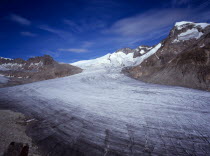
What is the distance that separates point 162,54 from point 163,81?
21.0ft

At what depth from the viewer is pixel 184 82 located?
8977 millimetres

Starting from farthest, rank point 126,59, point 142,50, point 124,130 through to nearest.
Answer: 1. point 126,59
2. point 142,50
3. point 124,130

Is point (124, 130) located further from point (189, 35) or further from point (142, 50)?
point (142, 50)

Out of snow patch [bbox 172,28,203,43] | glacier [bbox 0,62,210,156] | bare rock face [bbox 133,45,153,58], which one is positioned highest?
bare rock face [bbox 133,45,153,58]

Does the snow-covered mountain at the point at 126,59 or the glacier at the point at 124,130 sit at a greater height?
the snow-covered mountain at the point at 126,59

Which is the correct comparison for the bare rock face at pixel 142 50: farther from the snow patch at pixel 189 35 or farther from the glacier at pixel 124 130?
the glacier at pixel 124 130

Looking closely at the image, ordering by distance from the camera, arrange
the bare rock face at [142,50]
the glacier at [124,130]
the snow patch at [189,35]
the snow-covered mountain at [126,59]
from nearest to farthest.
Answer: the glacier at [124,130] < the snow patch at [189,35] < the snow-covered mountain at [126,59] < the bare rock face at [142,50]

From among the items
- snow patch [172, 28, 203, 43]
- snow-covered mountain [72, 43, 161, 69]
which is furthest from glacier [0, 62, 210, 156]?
snow-covered mountain [72, 43, 161, 69]

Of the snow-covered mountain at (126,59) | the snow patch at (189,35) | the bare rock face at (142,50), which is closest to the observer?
the snow patch at (189,35)

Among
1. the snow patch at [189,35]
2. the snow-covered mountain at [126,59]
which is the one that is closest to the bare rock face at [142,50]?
the snow-covered mountain at [126,59]

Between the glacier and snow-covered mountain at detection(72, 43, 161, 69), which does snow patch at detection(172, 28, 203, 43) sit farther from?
snow-covered mountain at detection(72, 43, 161, 69)

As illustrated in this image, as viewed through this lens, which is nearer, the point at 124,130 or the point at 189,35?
the point at 124,130

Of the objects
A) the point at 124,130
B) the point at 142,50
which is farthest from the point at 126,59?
the point at 124,130

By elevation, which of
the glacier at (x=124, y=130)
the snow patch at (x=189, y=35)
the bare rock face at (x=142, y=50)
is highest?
the bare rock face at (x=142, y=50)
